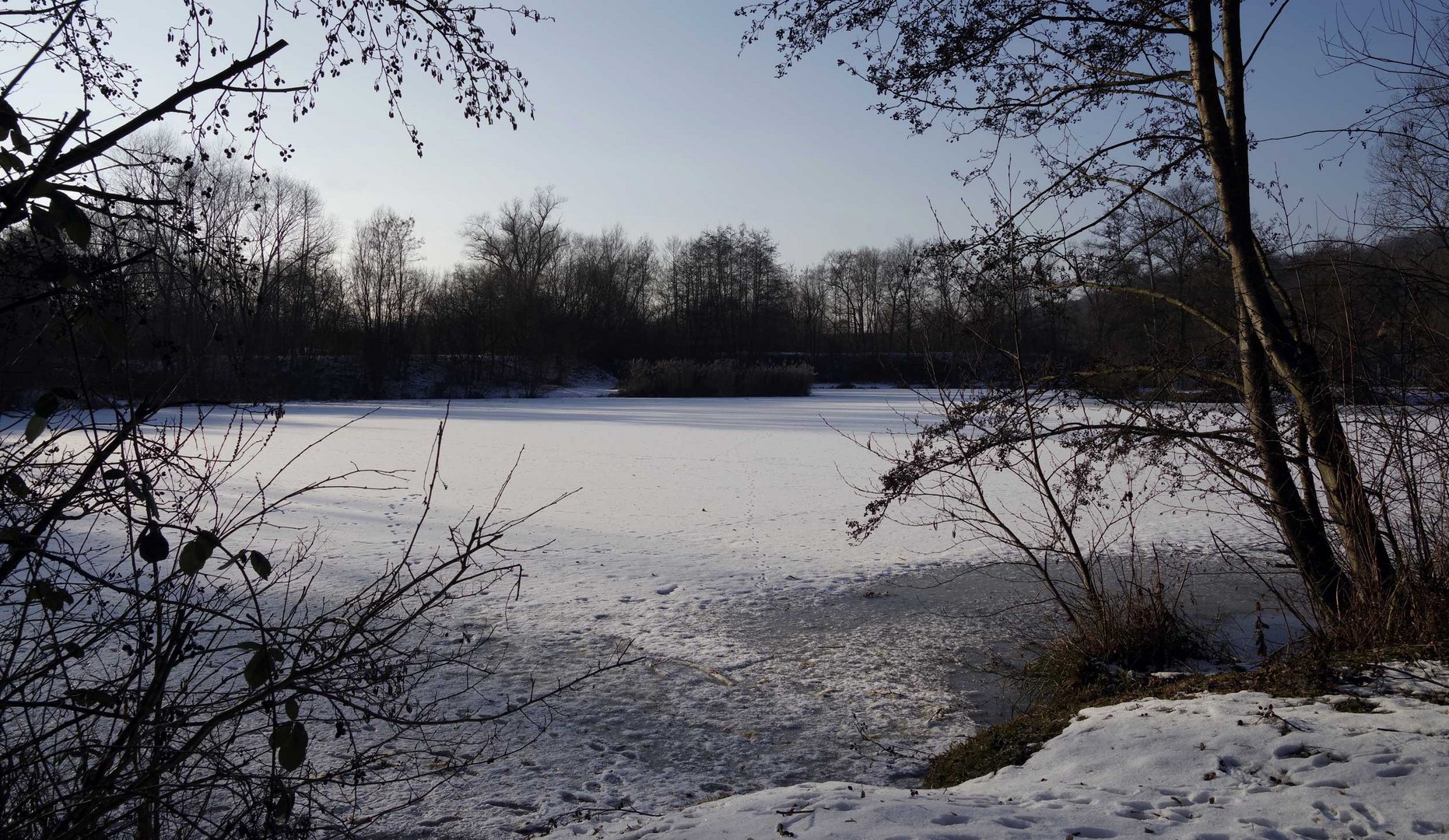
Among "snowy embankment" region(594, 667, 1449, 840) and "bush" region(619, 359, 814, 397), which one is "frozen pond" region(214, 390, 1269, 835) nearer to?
"snowy embankment" region(594, 667, 1449, 840)

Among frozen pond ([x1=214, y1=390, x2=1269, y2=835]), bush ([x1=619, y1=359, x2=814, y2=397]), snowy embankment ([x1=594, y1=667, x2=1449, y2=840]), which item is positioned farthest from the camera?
bush ([x1=619, y1=359, x2=814, y2=397])

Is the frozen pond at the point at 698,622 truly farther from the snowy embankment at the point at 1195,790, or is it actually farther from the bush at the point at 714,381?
the bush at the point at 714,381

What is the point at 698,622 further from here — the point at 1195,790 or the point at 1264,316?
the point at 1264,316

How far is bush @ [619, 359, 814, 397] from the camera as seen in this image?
37.6 meters

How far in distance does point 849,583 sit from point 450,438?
12260mm

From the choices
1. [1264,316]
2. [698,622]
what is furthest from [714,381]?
[1264,316]

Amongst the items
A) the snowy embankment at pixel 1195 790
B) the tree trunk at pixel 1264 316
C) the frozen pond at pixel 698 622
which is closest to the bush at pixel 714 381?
the frozen pond at pixel 698 622

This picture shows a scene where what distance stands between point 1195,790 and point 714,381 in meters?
35.3

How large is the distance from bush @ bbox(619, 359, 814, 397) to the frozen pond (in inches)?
917

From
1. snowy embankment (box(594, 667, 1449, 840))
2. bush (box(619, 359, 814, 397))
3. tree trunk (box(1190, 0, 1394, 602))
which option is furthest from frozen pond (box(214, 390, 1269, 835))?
bush (box(619, 359, 814, 397))

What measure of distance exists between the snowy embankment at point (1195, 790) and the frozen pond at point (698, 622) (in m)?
0.69

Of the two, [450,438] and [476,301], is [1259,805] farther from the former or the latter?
[476,301]

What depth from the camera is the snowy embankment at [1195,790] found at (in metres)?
2.77

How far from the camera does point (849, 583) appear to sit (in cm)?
736
